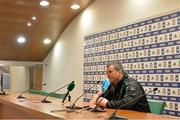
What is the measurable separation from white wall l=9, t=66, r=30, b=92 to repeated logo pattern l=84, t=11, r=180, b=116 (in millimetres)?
4193

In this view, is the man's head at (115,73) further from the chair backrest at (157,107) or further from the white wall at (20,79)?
the white wall at (20,79)

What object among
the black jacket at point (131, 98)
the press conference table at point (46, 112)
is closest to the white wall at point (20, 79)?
the press conference table at point (46, 112)

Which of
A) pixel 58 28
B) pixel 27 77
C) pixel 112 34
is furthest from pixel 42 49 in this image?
pixel 112 34

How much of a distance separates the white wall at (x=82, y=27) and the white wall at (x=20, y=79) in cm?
103

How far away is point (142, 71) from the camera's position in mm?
4137

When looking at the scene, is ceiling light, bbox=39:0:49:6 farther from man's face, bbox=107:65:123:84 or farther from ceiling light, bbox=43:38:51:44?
man's face, bbox=107:65:123:84

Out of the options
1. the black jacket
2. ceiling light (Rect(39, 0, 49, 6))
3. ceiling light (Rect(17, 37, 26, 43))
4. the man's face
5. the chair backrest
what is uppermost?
ceiling light (Rect(39, 0, 49, 6))

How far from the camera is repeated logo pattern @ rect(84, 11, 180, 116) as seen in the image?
3551 mm

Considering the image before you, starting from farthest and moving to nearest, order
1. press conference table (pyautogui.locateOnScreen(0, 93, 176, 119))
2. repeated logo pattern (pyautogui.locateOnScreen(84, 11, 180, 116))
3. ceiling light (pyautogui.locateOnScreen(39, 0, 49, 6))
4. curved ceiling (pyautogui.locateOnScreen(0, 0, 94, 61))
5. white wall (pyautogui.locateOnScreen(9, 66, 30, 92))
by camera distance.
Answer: white wall (pyautogui.locateOnScreen(9, 66, 30, 92)) → curved ceiling (pyautogui.locateOnScreen(0, 0, 94, 61)) → ceiling light (pyautogui.locateOnScreen(39, 0, 49, 6)) → repeated logo pattern (pyautogui.locateOnScreen(84, 11, 180, 116)) → press conference table (pyautogui.locateOnScreen(0, 93, 176, 119))

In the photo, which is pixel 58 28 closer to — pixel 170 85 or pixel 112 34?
pixel 112 34

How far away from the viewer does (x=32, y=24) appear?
6305mm

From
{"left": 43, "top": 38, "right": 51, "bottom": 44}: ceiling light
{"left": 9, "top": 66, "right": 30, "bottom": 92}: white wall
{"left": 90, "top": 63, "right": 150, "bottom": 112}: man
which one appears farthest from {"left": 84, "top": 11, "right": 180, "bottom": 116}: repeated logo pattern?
{"left": 9, "top": 66, "right": 30, "bottom": 92}: white wall

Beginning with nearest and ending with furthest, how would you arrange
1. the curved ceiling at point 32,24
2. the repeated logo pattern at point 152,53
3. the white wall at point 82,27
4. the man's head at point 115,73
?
the man's head at point 115,73, the repeated logo pattern at point 152,53, the white wall at point 82,27, the curved ceiling at point 32,24

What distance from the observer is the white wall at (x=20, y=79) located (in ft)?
28.3
